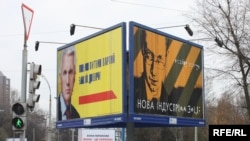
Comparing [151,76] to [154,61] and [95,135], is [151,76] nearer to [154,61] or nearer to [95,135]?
[154,61]

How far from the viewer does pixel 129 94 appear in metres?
12.2

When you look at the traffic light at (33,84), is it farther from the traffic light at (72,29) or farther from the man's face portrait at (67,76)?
the man's face portrait at (67,76)

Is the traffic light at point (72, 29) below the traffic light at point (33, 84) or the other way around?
the other way around

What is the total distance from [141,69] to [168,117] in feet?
5.44

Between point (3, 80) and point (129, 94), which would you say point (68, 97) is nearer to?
point (129, 94)

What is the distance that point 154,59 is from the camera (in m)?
12.9

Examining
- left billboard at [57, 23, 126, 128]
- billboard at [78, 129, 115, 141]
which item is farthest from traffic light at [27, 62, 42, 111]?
billboard at [78, 129, 115, 141]

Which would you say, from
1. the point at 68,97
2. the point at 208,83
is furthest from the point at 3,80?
the point at 68,97

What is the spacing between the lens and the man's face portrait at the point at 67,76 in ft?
47.8

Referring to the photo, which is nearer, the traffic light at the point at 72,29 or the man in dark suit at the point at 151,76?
the man in dark suit at the point at 151,76

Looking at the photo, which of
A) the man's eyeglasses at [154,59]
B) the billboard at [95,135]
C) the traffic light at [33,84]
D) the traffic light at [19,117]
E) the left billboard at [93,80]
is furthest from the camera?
the billboard at [95,135]

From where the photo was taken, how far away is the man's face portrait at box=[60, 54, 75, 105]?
1456 cm

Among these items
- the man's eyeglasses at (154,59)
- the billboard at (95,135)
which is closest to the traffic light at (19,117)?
the man's eyeglasses at (154,59)

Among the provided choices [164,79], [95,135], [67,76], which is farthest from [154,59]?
[95,135]
